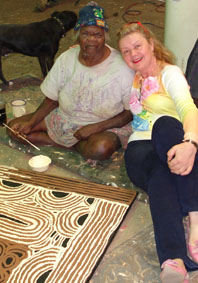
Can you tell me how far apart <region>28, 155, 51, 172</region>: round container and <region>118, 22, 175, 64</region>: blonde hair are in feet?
2.84

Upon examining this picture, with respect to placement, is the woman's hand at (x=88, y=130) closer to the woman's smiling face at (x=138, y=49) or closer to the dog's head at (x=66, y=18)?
the woman's smiling face at (x=138, y=49)

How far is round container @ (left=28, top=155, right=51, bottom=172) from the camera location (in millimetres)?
2256

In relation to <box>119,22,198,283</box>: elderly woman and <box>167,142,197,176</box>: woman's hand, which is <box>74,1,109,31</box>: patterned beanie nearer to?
<box>119,22,198,283</box>: elderly woman

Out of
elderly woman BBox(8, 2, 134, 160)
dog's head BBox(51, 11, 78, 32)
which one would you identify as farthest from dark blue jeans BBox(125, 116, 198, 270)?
dog's head BBox(51, 11, 78, 32)

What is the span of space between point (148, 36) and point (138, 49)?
0.31 ft

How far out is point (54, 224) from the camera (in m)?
1.86

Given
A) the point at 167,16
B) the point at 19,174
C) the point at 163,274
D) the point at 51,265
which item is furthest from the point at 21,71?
the point at 163,274

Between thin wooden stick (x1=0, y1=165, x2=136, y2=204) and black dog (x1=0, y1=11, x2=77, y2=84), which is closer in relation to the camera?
thin wooden stick (x1=0, y1=165, x2=136, y2=204)

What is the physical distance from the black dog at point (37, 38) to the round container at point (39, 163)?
1.22 metres

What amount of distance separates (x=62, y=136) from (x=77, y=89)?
340 millimetres

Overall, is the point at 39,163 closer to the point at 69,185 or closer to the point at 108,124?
the point at 69,185

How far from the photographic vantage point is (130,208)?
1982 mm

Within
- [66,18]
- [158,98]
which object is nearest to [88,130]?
[158,98]

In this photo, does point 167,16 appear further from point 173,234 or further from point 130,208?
point 173,234
